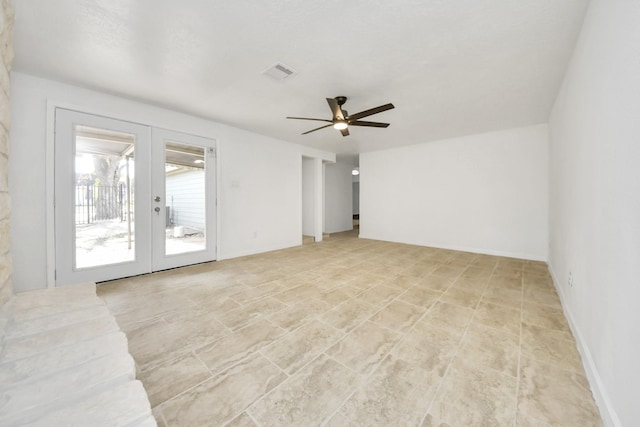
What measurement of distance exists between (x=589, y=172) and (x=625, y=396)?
1467mm

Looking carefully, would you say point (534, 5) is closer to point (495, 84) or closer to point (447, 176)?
point (495, 84)

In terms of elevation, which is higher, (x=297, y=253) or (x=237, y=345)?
(x=297, y=253)

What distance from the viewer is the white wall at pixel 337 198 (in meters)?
8.05

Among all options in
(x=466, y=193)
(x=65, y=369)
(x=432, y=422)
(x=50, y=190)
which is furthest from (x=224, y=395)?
(x=466, y=193)

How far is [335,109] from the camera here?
3.04m

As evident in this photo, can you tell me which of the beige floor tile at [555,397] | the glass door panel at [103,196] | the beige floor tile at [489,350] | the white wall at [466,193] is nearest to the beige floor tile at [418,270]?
the beige floor tile at [489,350]

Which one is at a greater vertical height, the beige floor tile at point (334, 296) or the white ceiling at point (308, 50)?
the white ceiling at point (308, 50)

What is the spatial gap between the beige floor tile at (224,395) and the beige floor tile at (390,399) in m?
0.50

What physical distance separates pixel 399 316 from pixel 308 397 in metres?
1.28

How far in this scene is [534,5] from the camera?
1.79 meters

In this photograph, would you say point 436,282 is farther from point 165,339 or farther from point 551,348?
point 165,339

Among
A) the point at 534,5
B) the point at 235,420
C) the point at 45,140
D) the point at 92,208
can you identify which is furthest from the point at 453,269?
the point at 45,140

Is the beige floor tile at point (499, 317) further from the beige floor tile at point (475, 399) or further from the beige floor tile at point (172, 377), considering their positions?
the beige floor tile at point (172, 377)

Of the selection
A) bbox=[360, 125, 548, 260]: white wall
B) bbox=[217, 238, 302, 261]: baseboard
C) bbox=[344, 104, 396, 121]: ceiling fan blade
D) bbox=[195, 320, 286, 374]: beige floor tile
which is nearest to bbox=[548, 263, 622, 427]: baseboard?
bbox=[195, 320, 286, 374]: beige floor tile
